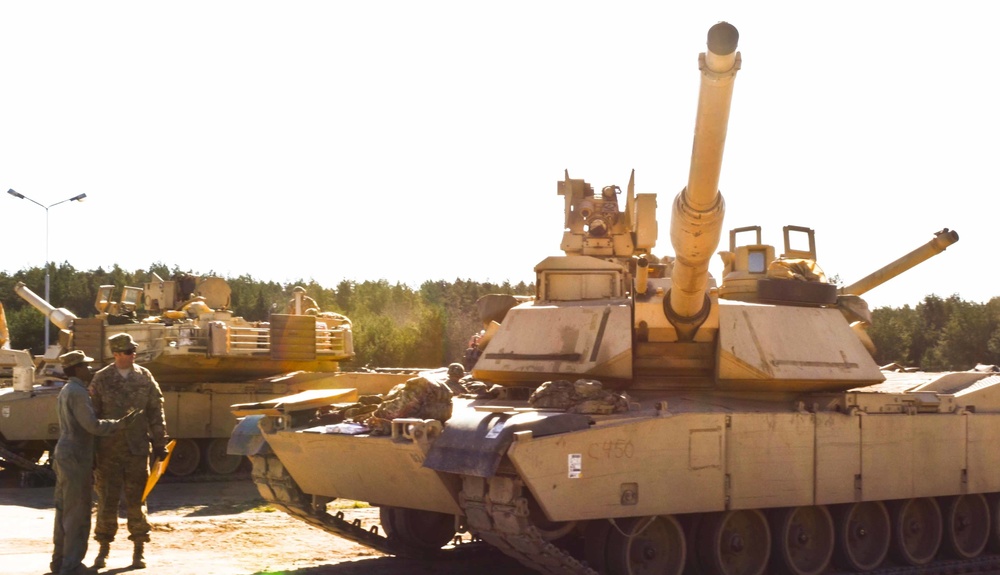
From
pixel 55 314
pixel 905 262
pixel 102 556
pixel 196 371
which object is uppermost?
pixel 905 262

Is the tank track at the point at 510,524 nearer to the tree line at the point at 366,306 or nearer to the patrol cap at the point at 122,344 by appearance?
the patrol cap at the point at 122,344

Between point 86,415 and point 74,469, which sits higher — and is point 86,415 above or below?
above

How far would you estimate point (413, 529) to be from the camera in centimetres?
1216

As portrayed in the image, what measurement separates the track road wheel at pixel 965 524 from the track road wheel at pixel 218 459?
39.2ft

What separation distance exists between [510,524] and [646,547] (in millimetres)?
1612

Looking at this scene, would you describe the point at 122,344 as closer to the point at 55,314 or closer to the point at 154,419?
the point at 154,419

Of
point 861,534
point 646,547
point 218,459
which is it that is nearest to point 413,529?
point 646,547

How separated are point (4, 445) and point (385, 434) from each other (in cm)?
1203

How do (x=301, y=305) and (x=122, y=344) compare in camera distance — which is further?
(x=301, y=305)

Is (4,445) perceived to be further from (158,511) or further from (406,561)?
(406,561)

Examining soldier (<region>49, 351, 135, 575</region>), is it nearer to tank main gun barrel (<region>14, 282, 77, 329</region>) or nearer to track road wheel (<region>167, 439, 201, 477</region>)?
track road wheel (<region>167, 439, 201, 477</region>)

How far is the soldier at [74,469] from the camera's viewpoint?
1014 centimetres

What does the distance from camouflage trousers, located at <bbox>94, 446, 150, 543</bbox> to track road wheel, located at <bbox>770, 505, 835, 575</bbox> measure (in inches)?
221

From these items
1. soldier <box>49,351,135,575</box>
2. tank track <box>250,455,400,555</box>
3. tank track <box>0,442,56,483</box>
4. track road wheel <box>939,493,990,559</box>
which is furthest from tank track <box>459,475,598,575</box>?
tank track <box>0,442,56,483</box>
